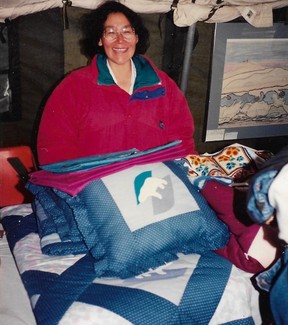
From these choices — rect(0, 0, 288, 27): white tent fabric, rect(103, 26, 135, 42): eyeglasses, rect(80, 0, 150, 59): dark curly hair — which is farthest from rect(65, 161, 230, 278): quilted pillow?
rect(0, 0, 288, 27): white tent fabric

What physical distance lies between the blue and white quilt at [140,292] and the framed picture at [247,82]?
1813 millimetres

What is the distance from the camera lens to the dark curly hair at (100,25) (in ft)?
7.48

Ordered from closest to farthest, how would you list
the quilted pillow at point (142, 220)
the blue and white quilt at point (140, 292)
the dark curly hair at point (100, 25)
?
the blue and white quilt at point (140, 292) → the quilted pillow at point (142, 220) → the dark curly hair at point (100, 25)

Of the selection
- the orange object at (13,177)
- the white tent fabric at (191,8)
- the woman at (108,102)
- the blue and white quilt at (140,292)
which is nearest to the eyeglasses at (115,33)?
the woman at (108,102)

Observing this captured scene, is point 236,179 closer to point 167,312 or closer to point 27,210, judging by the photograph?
point 167,312

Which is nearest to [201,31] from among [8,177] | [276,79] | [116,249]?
[276,79]

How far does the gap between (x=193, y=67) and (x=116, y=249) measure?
6.50ft

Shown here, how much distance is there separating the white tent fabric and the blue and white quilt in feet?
4.93

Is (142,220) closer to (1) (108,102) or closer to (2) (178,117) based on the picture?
(1) (108,102)

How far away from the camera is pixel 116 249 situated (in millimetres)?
1402

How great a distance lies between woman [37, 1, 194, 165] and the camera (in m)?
2.19

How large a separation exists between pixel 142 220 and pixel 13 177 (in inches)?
51.3

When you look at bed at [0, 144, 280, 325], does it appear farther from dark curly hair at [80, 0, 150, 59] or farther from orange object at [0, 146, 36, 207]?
dark curly hair at [80, 0, 150, 59]

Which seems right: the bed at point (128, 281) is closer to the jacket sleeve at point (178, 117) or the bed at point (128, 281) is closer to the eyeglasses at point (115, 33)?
the jacket sleeve at point (178, 117)
